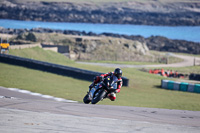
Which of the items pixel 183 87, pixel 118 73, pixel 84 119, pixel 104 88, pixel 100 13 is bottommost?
pixel 183 87

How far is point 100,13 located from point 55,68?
6376 inches

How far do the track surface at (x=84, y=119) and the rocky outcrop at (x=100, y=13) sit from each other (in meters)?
126

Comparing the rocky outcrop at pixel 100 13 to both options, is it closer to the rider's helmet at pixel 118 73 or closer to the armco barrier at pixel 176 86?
the armco barrier at pixel 176 86

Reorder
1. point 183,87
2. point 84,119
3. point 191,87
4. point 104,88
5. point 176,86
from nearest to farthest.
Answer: point 84,119, point 104,88, point 191,87, point 183,87, point 176,86

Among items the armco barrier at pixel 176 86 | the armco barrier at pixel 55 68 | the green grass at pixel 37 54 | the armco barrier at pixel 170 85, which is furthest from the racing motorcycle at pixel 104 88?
the green grass at pixel 37 54

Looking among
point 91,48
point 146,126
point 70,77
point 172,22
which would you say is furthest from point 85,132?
point 172,22

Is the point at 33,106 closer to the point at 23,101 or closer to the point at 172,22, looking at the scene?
the point at 23,101

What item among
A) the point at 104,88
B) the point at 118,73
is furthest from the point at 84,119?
the point at 118,73

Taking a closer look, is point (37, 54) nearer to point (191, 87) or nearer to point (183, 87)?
point (183, 87)

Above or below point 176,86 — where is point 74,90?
above

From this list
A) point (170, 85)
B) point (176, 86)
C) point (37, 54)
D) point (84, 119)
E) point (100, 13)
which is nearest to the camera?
point (84, 119)

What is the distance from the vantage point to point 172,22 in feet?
542

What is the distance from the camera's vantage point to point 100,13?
187 metres

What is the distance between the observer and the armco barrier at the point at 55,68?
1032 inches
